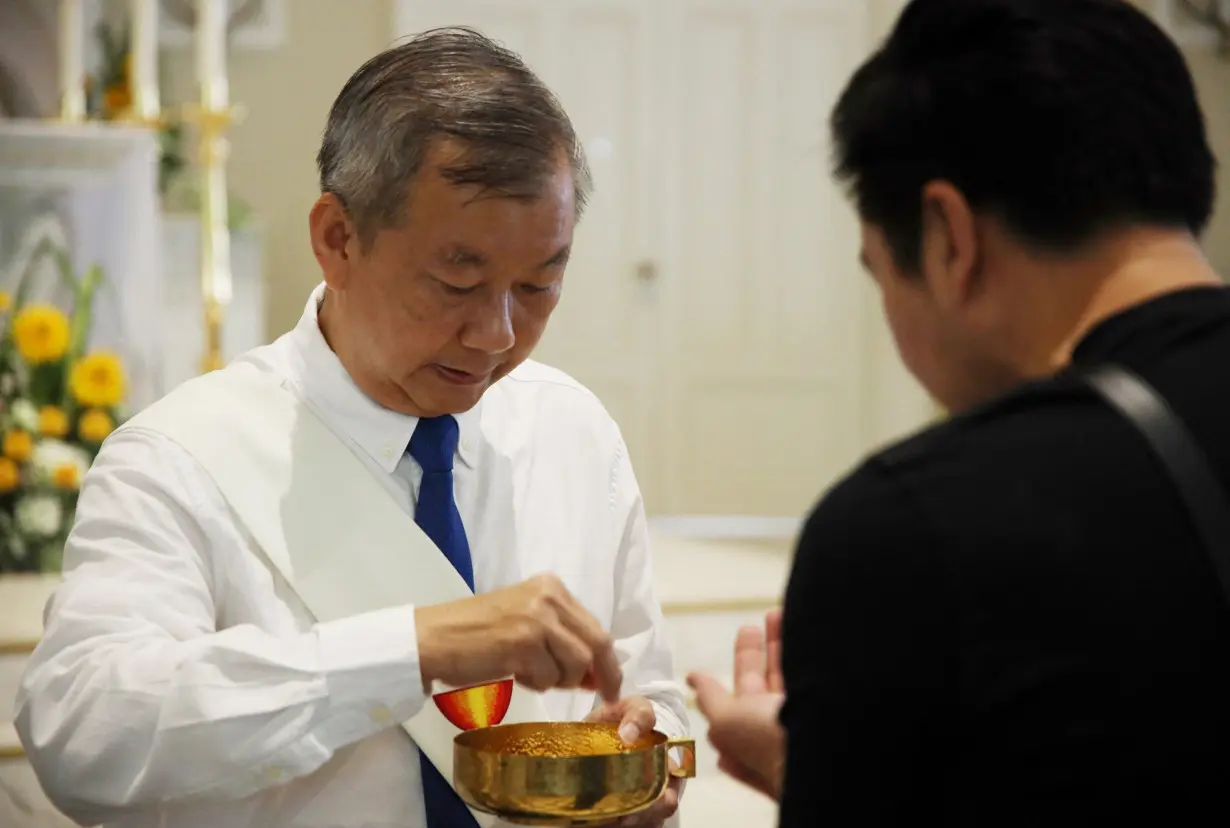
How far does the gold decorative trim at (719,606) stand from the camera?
3910 millimetres

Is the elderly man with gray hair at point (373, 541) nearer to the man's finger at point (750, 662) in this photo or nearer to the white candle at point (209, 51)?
the man's finger at point (750, 662)

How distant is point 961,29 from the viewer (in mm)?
1017

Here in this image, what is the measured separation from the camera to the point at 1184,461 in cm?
86

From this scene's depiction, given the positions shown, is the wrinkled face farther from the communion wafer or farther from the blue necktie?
the communion wafer

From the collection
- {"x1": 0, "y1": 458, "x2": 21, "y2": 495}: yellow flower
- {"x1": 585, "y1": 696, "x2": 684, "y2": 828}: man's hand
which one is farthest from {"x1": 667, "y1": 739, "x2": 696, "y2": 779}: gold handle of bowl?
{"x1": 0, "y1": 458, "x2": 21, "y2": 495}: yellow flower

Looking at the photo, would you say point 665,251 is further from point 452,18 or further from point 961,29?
point 961,29

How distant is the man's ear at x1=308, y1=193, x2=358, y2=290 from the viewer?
172cm

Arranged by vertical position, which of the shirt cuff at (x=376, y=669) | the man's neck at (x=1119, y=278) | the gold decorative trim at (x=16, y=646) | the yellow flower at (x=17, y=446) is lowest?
the gold decorative trim at (x=16, y=646)

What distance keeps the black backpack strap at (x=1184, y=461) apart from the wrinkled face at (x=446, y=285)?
89 cm

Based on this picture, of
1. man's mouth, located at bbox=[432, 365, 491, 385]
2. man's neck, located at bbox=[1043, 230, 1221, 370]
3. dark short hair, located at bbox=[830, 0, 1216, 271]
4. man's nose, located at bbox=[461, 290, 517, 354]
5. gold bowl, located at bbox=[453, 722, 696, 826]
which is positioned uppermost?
dark short hair, located at bbox=[830, 0, 1216, 271]

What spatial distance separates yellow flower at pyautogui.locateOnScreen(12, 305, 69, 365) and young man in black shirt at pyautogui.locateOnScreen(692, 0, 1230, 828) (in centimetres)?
323

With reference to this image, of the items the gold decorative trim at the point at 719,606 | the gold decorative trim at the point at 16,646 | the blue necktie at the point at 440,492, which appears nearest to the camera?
the blue necktie at the point at 440,492

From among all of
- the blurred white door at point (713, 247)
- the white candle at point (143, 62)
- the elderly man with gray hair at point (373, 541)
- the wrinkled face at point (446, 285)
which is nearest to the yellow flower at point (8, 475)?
the white candle at point (143, 62)

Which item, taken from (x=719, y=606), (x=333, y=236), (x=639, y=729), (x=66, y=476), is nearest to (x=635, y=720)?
(x=639, y=729)
